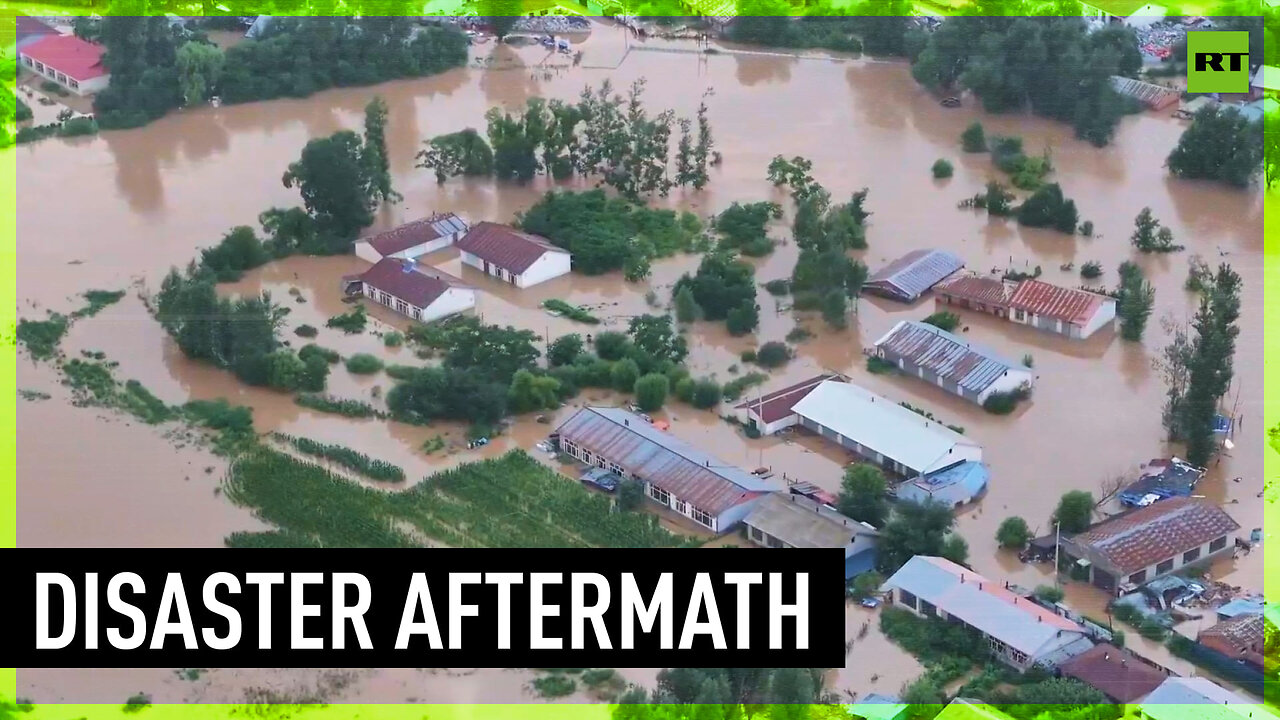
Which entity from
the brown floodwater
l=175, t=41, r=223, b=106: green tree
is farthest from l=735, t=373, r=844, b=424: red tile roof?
l=175, t=41, r=223, b=106: green tree

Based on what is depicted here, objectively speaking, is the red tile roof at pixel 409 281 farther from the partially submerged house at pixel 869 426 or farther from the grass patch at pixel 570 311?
the partially submerged house at pixel 869 426

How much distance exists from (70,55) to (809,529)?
897 centimetres

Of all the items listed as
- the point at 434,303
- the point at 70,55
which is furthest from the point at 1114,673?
the point at 70,55

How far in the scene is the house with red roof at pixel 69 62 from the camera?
1595 cm

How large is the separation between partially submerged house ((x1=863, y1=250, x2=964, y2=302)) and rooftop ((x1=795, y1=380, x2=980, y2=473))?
5.10 feet

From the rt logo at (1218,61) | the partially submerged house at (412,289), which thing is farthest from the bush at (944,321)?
the rt logo at (1218,61)

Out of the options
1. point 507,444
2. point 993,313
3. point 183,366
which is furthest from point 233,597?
point 993,313

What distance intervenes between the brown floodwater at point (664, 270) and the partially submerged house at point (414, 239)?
6.0 inches

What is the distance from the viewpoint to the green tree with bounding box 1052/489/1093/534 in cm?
966

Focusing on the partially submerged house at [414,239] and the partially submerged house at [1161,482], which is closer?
the partially submerged house at [1161,482]

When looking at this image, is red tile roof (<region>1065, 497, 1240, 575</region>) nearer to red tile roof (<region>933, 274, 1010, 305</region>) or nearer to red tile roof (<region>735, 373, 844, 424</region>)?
red tile roof (<region>735, 373, 844, 424</region>)

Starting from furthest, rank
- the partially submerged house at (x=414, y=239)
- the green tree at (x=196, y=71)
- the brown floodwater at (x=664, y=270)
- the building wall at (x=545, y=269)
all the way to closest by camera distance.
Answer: the green tree at (x=196, y=71)
the partially submerged house at (x=414, y=239)
the building wall at (x=545, y=269)
the brown floodwater at (x=664, y=270)

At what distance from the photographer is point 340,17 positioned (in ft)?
53.5

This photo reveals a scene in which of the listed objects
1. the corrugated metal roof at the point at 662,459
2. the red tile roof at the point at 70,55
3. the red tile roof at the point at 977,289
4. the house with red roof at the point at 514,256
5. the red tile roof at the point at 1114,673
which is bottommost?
the red tile roof at the point at 1114,673
